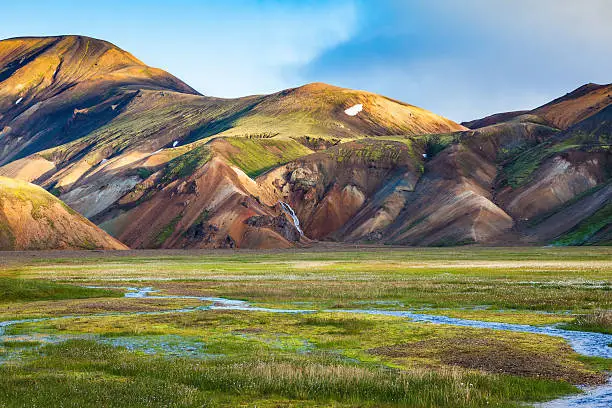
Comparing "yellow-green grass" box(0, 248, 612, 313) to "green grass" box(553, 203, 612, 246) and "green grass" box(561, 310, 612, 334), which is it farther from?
"green grass" box(553, 203, 612, 246)

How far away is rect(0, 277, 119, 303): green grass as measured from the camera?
57528mm

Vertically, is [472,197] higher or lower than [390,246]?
higher

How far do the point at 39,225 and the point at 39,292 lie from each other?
375ft

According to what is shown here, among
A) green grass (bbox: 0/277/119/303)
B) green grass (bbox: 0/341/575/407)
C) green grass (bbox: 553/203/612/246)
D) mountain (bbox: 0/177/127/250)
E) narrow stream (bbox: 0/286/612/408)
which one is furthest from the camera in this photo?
mountain (bbox: 0/177/127/250)

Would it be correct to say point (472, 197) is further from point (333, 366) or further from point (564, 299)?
point (333, 366)

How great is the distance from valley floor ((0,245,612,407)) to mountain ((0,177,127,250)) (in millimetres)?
108520

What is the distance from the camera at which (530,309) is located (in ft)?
151

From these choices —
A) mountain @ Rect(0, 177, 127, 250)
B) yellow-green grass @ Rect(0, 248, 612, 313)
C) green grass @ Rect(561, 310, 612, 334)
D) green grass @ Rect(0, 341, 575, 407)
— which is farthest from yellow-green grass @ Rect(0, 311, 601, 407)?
mountain @ Rect(0, 177, 127, 250)

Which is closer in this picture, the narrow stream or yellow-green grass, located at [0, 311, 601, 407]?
the narrow stream

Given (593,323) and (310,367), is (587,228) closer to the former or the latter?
(593,323)

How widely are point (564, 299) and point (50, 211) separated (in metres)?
147

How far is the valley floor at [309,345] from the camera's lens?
72.0 ft

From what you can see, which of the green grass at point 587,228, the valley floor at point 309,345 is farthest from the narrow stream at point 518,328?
the green grass at point 587,228

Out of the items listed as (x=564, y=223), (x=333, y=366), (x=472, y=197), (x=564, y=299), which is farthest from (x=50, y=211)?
(x=333, y=366)
